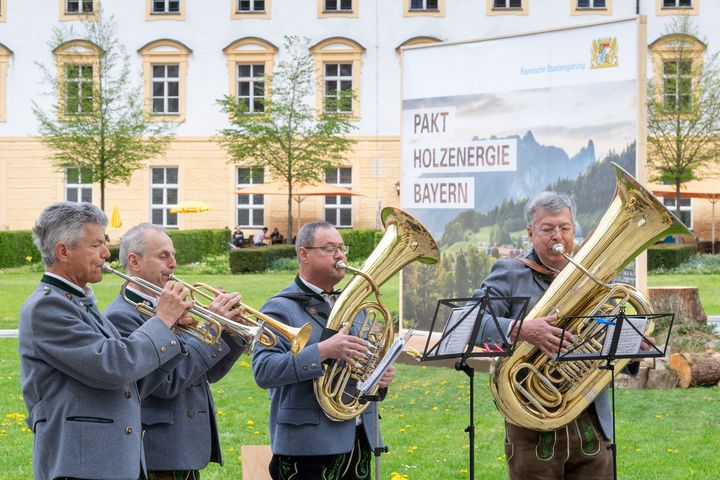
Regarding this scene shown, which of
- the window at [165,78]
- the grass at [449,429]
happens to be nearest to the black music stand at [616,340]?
the grass at [449,429]

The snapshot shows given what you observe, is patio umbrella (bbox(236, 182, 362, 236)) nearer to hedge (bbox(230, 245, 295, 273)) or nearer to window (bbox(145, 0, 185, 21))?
hedge (bbox(230, 245, 295, 273))

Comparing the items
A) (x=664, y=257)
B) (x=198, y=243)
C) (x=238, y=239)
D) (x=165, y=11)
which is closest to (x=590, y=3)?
(x=664, y=257)

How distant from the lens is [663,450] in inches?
334

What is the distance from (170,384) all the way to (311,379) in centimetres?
67

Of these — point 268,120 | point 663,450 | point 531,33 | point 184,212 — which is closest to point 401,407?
point 663,450

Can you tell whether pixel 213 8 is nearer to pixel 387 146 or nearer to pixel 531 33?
pixel 387 146

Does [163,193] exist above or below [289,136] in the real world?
below

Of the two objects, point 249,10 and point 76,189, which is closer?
point 249,10

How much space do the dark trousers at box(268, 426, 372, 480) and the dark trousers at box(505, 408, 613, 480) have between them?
0.75 m

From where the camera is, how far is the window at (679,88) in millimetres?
31422

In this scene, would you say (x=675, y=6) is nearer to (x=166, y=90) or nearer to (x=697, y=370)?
(x=166, y=90)

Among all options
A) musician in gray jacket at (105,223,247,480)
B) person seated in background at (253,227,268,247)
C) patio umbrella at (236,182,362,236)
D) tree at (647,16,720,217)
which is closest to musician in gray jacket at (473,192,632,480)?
A: musician in gray jacket at (105,223,247,480)

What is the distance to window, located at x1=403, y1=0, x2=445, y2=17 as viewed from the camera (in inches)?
1401

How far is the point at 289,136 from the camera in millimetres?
31641
